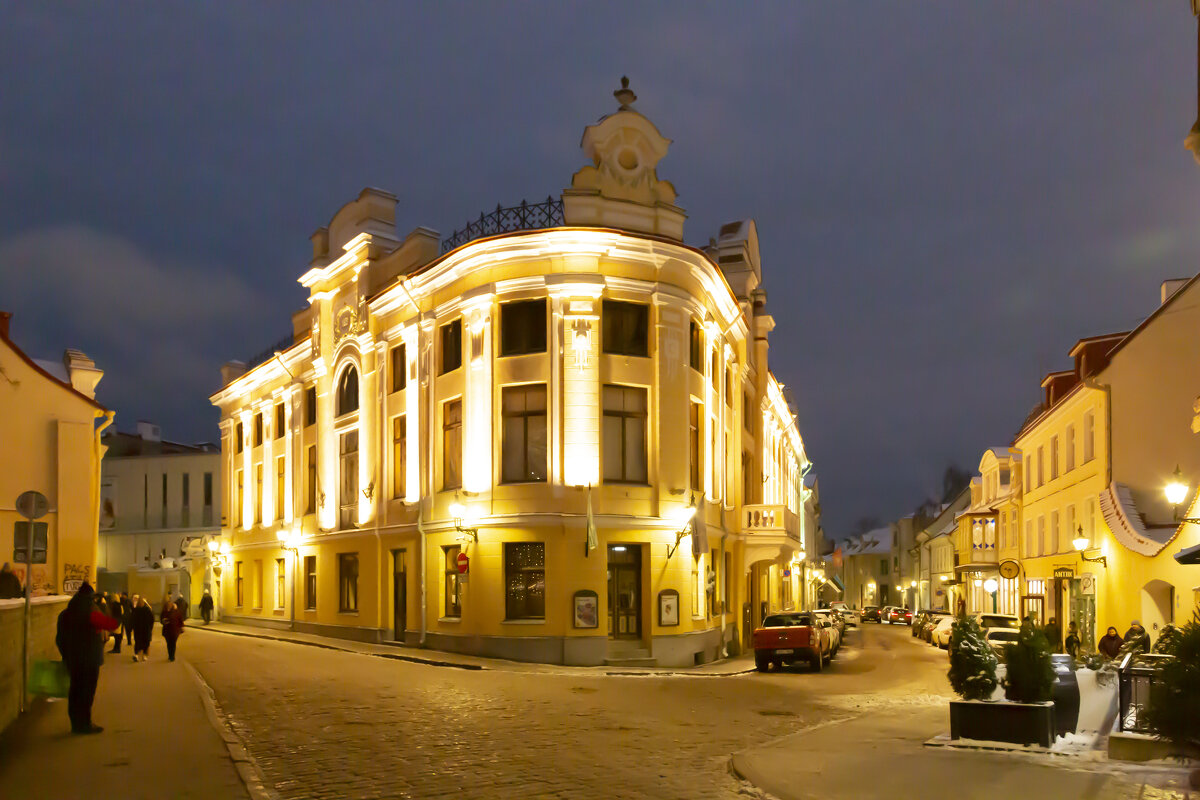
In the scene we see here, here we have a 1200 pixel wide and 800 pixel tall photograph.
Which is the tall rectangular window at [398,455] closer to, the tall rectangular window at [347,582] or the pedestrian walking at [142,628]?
the tall rectangular window at [347,582]

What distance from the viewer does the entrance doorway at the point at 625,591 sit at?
27.1 meters

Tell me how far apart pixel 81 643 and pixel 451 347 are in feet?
57.1

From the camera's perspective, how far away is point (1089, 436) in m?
35.2

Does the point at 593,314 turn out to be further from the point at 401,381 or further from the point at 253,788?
the point at 253,788

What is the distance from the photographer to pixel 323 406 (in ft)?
123

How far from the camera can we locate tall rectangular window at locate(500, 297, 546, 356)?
27.5 metres

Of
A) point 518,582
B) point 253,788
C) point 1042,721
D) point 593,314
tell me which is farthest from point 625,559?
point 253,788

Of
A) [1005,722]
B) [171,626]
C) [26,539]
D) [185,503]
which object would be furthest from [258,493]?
[1005,722]

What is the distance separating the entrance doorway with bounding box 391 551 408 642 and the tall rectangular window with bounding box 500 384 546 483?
6044mm

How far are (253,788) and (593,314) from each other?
18047 millimetres

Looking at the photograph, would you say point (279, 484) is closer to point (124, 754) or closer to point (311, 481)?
point (311, 481)

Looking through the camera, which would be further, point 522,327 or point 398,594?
point 398,594

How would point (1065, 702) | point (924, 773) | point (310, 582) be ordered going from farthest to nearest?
point (310, 582) → point (1065, 702) → point (924, 773)

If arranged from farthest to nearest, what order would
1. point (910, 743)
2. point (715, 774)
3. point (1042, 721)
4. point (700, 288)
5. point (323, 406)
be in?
point (323, 406) → point (700, 288) → point (910, 743) → point (1042, 721) → point (715, 774)
